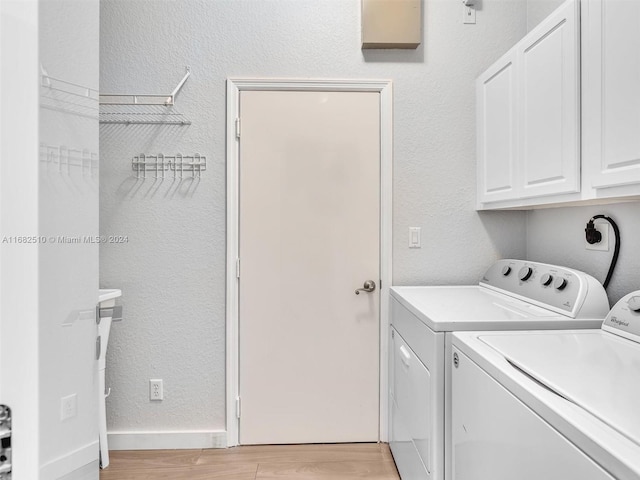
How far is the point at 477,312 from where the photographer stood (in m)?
1.55

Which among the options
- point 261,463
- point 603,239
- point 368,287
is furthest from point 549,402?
point 261,463

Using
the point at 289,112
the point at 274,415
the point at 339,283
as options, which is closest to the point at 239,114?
the point at 289,112

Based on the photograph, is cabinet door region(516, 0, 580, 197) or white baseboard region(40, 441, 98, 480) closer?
white baseboard region(40, 441, 98, 480)

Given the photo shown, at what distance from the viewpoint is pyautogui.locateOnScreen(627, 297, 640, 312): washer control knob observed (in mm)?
1254

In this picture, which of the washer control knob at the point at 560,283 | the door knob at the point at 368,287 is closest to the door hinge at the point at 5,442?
the washer control knob at the point at 560,283

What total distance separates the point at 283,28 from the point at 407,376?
199 cm

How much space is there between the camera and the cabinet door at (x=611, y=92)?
114 cm

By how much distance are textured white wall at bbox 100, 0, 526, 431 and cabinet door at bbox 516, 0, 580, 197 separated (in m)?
0.63

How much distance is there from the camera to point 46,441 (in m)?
0.46

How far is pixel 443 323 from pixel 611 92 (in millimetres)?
912

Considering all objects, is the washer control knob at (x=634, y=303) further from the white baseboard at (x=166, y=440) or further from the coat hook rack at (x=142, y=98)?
the coat hook rack at (x=142, y=98)

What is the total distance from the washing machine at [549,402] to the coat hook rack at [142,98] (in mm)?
1942

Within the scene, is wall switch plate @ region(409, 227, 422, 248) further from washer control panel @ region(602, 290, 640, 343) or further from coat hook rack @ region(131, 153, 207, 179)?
coat hook rack @ region(131, 153, 207, 179)

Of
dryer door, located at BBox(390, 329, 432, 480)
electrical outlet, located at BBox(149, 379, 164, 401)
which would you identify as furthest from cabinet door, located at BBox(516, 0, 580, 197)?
electrical outlet, located at BBox(149, 379, 164, 401)
